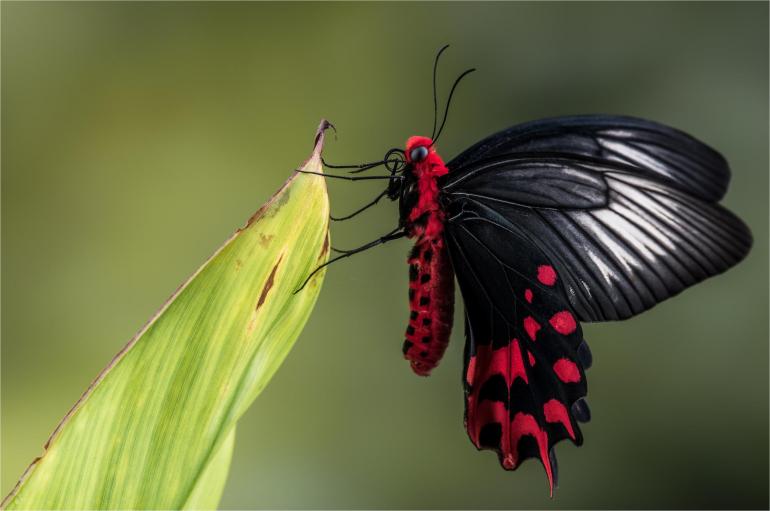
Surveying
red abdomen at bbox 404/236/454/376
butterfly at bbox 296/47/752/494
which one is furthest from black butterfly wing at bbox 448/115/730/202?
red abdomen at bbox 404/236/454/376

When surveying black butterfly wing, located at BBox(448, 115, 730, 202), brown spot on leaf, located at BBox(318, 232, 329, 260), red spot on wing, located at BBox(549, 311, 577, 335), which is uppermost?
black butterfly wing, located at BBox(448, 115, 730, 202)

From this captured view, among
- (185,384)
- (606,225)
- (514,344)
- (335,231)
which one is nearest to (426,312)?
(514,344)

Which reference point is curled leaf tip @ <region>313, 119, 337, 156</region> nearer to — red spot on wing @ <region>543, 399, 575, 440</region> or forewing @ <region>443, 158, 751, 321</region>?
forewing @ <region>443, 158, 751, 321</region>

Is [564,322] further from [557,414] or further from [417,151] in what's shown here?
[417,151]

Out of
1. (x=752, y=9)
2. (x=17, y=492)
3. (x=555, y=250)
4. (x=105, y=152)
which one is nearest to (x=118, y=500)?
(x=17, y=492)

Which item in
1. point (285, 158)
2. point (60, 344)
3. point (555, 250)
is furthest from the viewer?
point (285, 158)

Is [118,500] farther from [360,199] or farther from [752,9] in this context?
[752,9]
